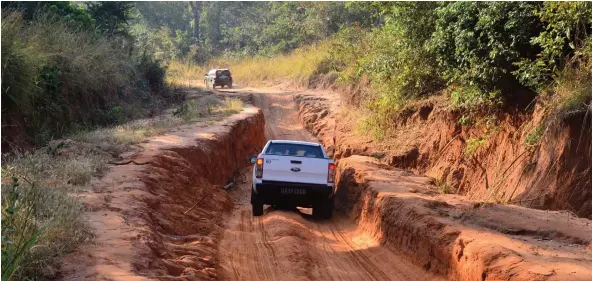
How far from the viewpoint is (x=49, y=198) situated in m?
8.23

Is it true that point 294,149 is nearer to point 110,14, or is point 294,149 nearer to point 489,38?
point 489,38

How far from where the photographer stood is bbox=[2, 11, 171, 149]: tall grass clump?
16047 mm

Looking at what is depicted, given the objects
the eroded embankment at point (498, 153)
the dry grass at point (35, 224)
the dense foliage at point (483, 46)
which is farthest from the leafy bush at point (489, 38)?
the dry grass at point (35, 224)

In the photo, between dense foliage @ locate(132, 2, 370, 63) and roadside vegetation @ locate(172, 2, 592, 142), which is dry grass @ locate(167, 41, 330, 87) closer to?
dense foliage @ locate(132, 2, 370, 63)

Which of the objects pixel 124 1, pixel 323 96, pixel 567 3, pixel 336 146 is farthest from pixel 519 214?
pixel 124 1

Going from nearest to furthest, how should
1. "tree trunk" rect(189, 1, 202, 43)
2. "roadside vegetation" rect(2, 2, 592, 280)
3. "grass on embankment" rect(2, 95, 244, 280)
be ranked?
1. "grass on embankment" rect(2, 95, 244, 280)
2. "roadside vegetation" rect(2, 2, 592, 280)
3. "tree trunk" rect(189, 1, 202, 43)

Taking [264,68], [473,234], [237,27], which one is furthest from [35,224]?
[237,27]

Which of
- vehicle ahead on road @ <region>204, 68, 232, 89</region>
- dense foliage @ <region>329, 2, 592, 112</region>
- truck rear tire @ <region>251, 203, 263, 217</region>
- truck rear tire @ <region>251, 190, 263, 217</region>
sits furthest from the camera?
vehicle ahead on road @ <region>204, 68, 232, 89</region>

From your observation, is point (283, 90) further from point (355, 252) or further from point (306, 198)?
point (355, 252)

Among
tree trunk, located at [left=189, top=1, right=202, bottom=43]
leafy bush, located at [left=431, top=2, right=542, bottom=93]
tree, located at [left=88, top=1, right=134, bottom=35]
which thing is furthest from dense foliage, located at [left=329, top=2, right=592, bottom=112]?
tree trunk, located at [left=189, top=1, right=202, bottom=43]

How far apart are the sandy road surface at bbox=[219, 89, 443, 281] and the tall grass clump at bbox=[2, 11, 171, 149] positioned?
6289 mm

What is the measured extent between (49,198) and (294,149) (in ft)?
27.0

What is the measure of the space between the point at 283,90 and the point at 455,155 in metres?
28.1

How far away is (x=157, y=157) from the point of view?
14.6m
